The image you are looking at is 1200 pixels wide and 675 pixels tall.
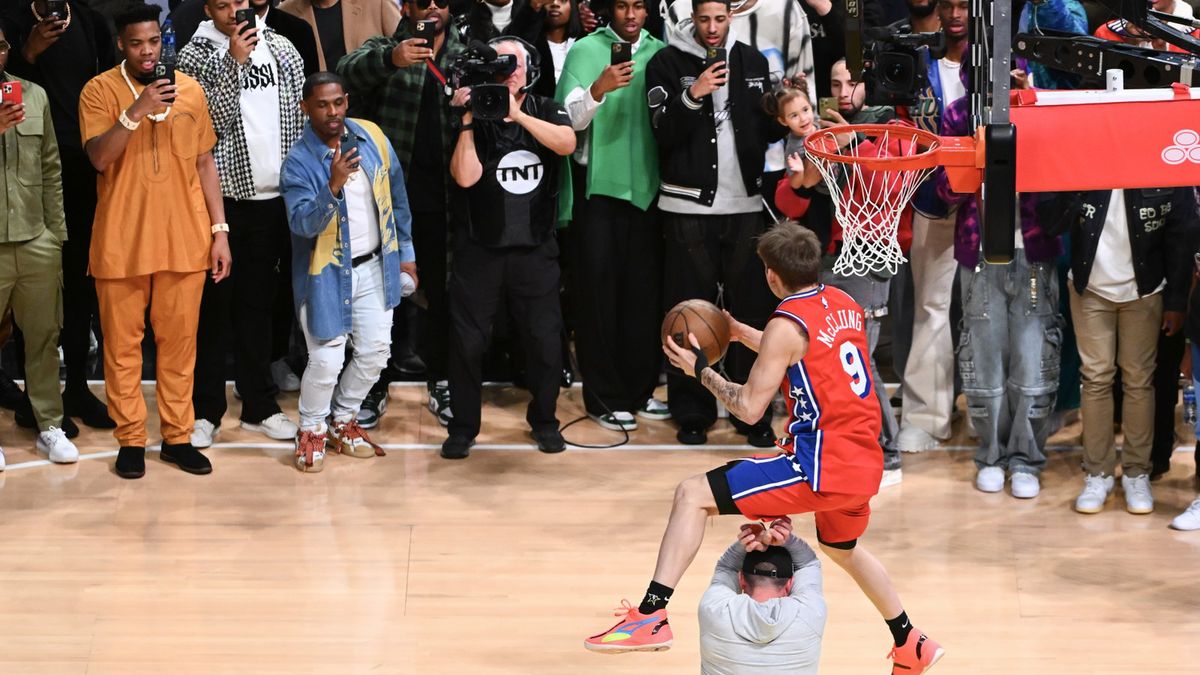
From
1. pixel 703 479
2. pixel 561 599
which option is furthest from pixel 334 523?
pixel 703 479

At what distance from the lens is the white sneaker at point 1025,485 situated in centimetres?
810

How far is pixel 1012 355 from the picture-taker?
8.24 m

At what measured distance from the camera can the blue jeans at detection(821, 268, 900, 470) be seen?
816cm

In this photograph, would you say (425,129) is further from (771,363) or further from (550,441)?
(771,363)

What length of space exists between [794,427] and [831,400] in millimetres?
180

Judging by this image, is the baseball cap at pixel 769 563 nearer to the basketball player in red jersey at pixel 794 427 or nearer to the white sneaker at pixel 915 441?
the basketball player in red jersey at pixel 794 427

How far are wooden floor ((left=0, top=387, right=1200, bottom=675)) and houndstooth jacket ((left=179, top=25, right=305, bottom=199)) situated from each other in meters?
1.39

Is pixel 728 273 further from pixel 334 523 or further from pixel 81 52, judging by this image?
pixel 81 52

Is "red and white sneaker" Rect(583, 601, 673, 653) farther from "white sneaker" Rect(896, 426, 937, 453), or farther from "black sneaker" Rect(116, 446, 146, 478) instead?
"black sneaker" Rect(116, 446, 146, 478)

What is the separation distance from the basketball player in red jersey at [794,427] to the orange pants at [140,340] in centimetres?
301

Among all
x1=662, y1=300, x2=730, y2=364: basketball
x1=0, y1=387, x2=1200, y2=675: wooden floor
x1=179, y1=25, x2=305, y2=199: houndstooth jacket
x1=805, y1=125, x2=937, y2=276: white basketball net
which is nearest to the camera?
x1=662, y1=300, x2=730, y2=364: basketball

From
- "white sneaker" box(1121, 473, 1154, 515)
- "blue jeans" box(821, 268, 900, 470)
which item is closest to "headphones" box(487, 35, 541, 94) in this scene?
"blue jeans" box(821, 268, 900, 470)

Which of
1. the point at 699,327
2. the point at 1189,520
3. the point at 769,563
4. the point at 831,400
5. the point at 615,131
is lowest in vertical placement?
the point at 1189,520

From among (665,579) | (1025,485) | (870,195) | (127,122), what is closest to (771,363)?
(665,579)
